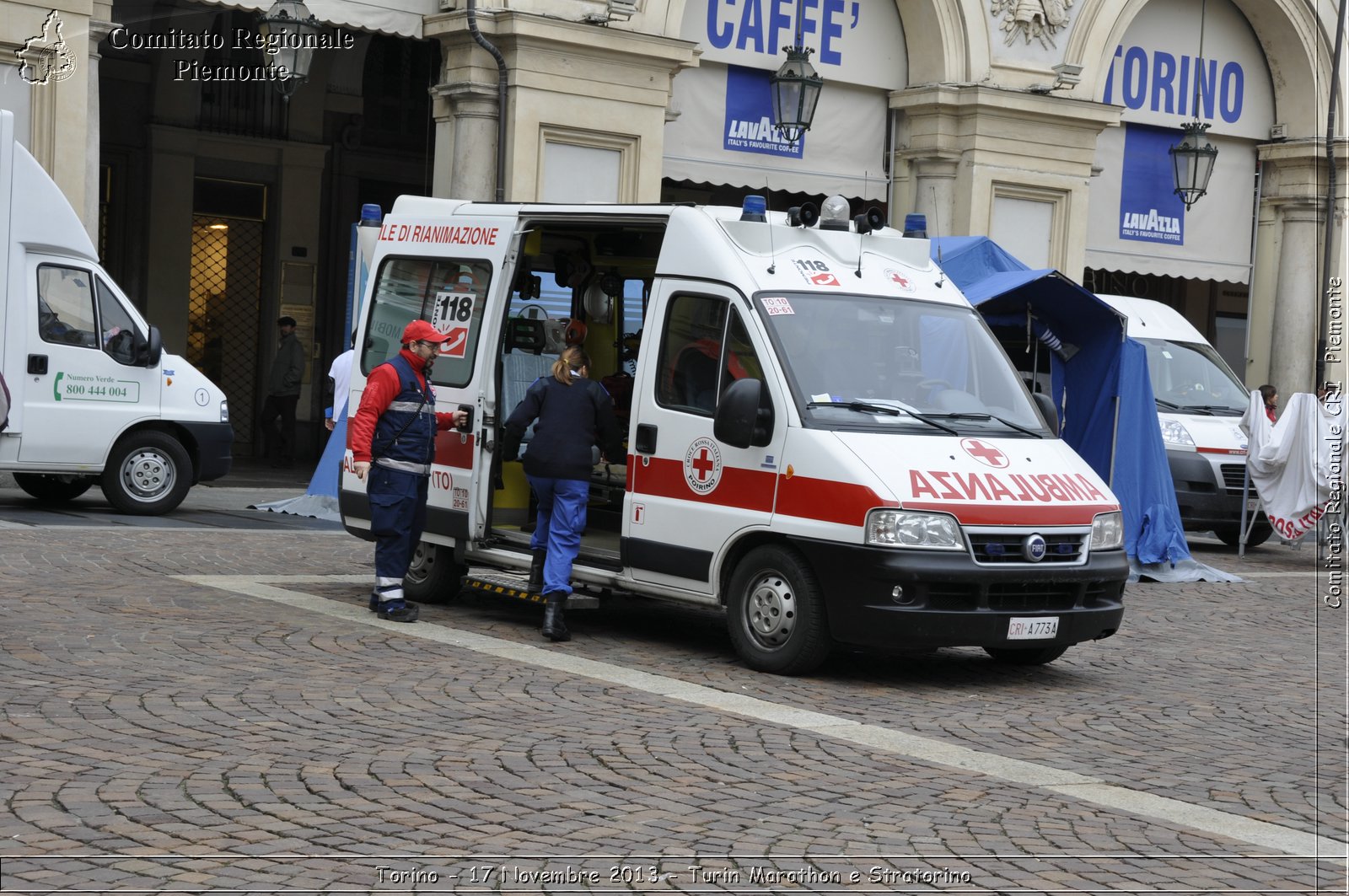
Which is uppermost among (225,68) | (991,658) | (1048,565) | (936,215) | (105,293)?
(225,68)

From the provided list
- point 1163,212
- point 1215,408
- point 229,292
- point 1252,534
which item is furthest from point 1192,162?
point 229,292

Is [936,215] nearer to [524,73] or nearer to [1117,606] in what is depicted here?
[524,73]

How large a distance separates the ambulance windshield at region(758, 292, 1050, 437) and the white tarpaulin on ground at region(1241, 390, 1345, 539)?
750 centimetres

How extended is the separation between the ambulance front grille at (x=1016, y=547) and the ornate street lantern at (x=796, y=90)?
10078 millimetres

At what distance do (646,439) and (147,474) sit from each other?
704 cm

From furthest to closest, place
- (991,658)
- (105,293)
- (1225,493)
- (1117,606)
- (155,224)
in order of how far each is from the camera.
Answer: (155,224), (1225,493), (105,293), (991,658), (1117,606)

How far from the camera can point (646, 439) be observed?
956cm

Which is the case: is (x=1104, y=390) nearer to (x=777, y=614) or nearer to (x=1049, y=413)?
(x=1049, y=413)

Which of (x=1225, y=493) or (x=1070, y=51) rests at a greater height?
(x=1070, y=51)

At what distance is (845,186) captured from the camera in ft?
68.6

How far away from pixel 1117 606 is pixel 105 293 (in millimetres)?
9158

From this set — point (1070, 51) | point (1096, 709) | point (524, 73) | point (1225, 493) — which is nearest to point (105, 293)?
point (524, 73)

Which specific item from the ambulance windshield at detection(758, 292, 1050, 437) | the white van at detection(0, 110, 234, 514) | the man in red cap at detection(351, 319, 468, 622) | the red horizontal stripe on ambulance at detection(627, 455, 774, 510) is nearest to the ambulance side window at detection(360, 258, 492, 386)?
the man in red cap at detection(351, 319, 468, 622)

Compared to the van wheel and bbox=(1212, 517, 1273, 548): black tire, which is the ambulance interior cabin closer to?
the van wheel
